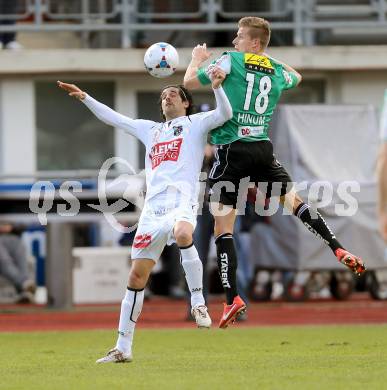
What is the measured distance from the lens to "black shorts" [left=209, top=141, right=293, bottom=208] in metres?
10.0

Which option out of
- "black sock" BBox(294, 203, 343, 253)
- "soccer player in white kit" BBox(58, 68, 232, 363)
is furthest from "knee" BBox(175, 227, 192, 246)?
"black sock" BBox(294, 203, 343, 253)

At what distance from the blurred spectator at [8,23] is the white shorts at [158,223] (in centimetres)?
1239

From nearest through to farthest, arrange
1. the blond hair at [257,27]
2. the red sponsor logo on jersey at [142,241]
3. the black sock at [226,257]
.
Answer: the red sponsor logo on jersey at [142,241], the blond hair at [257,27], the black sock at [226,257]

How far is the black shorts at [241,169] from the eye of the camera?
1002 centimetres

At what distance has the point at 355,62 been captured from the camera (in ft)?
70.0

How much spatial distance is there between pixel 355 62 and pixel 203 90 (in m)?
2.63

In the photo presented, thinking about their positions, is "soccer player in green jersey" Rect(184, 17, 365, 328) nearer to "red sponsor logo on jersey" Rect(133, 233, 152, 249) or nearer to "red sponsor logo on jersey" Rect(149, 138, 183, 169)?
"red sponsor logo on jersey" Rect(149, 138, 183, 169)

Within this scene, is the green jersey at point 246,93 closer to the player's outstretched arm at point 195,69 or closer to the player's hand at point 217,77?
the player's outstretched arm at point 195,69

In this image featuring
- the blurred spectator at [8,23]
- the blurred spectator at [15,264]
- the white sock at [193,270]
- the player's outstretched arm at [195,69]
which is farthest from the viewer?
the blurred spectator at [8,23]

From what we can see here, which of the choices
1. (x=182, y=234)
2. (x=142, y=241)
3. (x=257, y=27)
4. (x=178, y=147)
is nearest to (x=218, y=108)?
(x=178, y=147)

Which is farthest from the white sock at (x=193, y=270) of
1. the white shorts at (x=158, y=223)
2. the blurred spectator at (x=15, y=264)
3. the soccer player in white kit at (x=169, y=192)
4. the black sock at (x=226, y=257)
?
the blurred spectator at (x=15, y=264)

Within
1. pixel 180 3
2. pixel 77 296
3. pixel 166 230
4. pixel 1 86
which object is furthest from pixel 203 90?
pixel 166 230

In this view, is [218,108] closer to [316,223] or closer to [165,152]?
[165,152]

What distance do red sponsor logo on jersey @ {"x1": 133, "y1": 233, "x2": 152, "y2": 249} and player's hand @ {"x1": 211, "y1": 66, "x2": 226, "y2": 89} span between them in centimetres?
123
